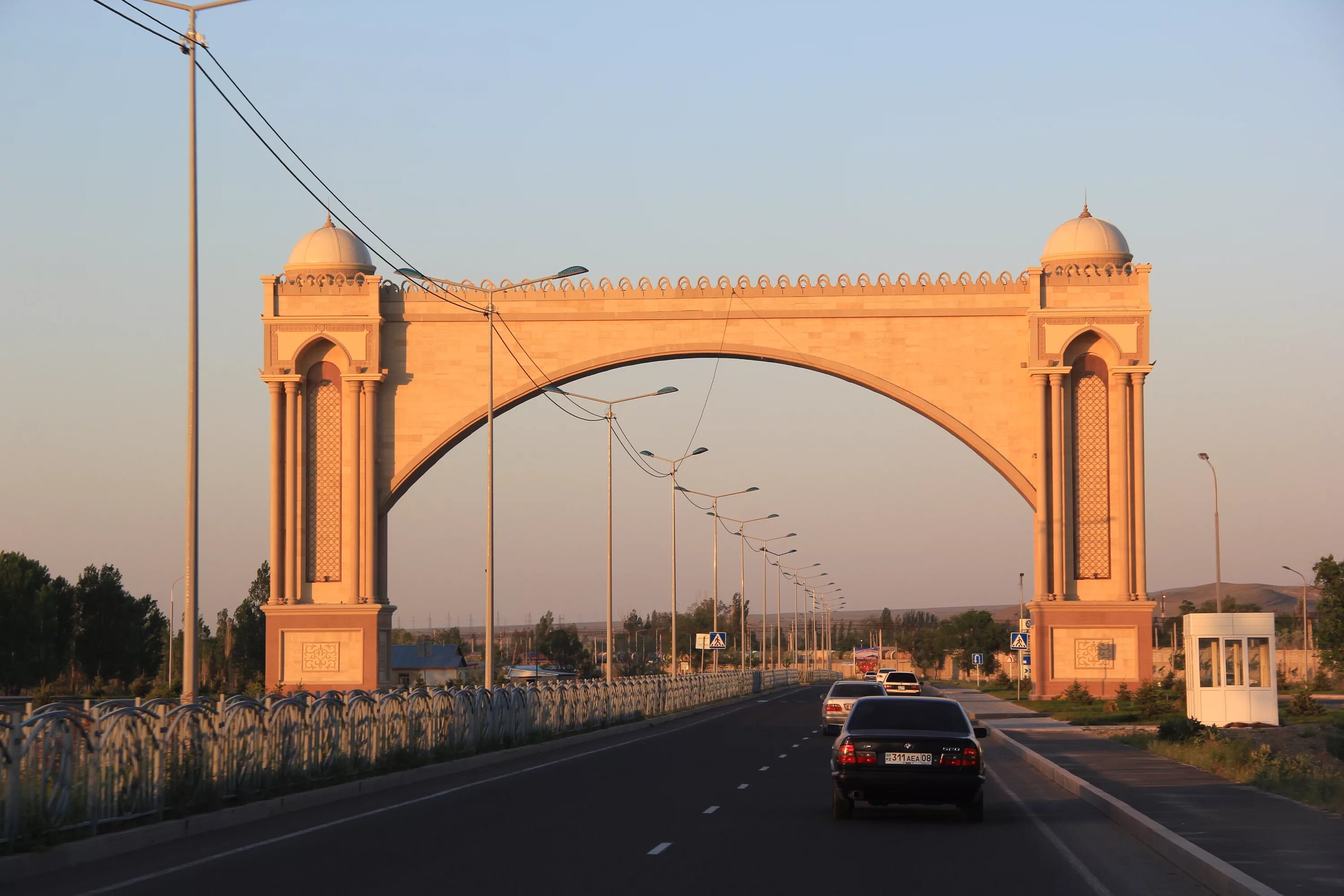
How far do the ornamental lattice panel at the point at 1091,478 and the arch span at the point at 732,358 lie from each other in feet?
5.73

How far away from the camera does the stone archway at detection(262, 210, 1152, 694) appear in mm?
50188

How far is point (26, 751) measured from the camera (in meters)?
13.3

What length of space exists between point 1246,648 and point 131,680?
6308 cm

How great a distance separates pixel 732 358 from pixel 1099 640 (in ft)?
50.1

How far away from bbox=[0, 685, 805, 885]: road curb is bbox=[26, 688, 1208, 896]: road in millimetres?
181

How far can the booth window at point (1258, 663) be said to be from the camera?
34.5 meters

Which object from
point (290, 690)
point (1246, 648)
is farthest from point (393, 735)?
point (290, 690)

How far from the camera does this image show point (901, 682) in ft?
169

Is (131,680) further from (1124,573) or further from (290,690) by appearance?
(1124,573)

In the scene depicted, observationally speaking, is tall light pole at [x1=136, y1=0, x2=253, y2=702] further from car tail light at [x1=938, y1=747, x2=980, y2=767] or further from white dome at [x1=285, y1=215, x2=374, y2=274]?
white dome at [x1=285, y1=215, x2=374, y2=274]

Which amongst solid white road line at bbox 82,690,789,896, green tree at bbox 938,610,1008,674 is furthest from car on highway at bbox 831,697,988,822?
green tree at bbox 938,610,1008,674

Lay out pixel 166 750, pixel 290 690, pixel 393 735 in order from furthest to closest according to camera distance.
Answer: pixel 290 690
pixel 393 735
pixel 166 750

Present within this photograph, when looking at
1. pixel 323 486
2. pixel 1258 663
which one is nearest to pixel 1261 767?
pixel 1258 663

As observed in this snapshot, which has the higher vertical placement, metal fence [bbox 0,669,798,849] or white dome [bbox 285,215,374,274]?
Result: white dome [bbox 285,215,374,274]
